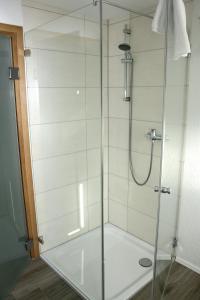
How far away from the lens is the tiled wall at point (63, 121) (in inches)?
79.3

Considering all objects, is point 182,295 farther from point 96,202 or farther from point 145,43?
point 145,43

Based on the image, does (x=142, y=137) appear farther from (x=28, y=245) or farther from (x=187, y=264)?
(x=28, y=245)

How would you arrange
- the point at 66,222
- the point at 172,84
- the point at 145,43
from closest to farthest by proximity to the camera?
the point at 172,84 → the point at 145,43 → the point at 66,222

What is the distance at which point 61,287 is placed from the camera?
1.96 m

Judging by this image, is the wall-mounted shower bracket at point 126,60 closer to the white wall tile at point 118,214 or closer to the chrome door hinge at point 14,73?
the chrome door hinge at point 14,73

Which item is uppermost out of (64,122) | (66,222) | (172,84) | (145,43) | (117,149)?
(145,43)

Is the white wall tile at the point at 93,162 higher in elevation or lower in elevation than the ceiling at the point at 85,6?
lower

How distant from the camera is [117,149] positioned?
95.2 inches

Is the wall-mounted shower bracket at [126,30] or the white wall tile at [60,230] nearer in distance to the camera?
the wall-mounted shower bracket at [126,30]

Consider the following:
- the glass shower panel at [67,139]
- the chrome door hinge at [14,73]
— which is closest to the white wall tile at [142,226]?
the glass shower panel at [67,139]

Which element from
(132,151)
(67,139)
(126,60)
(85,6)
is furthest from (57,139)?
(85,6)

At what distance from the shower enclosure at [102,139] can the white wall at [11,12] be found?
64mm

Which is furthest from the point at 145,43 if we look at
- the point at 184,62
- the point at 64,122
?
the point at 64,122

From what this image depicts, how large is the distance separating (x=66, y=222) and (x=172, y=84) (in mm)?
1552
